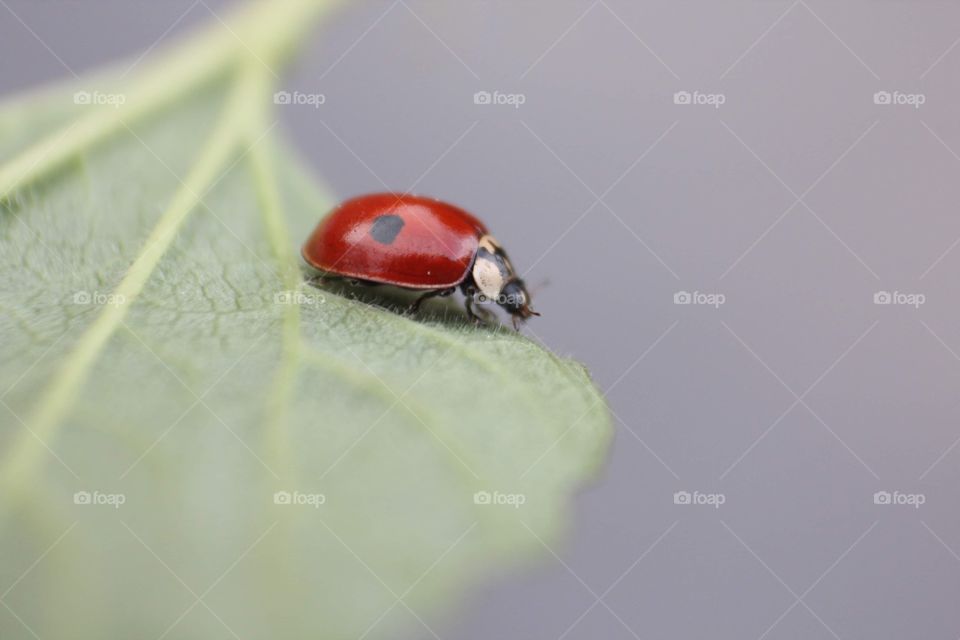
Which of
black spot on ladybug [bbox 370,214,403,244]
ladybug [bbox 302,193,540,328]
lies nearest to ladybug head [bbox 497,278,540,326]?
ladybug [bbox 302,193,540,328]

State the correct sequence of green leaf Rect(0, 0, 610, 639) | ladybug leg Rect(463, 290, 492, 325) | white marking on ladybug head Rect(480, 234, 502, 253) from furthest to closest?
white marking on ladybug head Rect(480, 234, 502, 253), ladybug leg Rect(463, 290, 492, 325), green leaf Rect(0, 0, 610, 639)

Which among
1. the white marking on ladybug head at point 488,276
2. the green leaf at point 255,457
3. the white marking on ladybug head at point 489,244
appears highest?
the white marking on ladybug head at point 489,244

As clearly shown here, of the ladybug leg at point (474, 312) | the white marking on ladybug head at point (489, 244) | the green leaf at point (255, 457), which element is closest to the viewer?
the green leaf at point (255, 457)

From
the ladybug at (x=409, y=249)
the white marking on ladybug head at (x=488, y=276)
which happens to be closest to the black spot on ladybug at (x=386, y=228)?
the ladybug at (x=409, y=249)

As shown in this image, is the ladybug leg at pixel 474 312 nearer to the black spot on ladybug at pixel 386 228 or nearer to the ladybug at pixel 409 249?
the ladybug at pixel 409 249

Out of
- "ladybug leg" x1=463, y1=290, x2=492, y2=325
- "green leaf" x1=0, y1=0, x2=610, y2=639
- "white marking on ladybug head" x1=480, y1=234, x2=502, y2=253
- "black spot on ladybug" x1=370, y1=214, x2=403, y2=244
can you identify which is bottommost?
"green leaf" x1=0, y1=0, x2=610, y2=639

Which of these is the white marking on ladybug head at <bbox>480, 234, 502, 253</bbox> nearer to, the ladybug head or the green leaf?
the ladybug head

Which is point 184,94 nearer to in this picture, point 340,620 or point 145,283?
point 145,283
